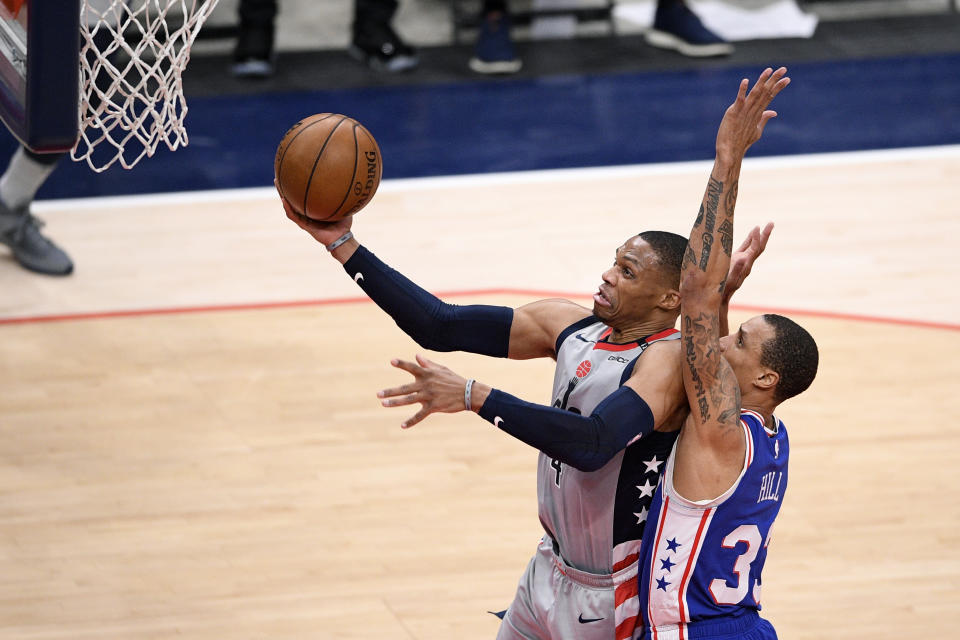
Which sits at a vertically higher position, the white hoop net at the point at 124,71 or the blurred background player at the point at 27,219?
the white hoop net at the point at 124,71

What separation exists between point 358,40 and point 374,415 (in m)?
4.71

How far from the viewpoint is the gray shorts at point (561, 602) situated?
3057 millimetres

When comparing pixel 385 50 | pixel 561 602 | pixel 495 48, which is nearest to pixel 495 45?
pixel 495 48

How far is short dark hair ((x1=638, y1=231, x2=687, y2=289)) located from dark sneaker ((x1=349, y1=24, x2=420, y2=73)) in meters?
6.52

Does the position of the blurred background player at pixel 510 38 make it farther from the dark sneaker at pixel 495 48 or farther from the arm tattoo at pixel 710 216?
the arm tattoo at pixel 710 216

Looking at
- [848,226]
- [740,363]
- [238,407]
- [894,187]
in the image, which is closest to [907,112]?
[894,187]

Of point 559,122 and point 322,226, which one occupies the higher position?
point 322,226

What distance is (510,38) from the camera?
9.59 meters

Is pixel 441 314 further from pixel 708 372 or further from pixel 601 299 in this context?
pixel 708 372

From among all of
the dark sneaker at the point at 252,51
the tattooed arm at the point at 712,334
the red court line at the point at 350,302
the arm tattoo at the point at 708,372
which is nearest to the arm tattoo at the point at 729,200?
the tattooed arm at the point at 712,334

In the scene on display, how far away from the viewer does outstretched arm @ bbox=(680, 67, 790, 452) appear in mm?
2699

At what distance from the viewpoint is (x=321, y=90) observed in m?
8.89

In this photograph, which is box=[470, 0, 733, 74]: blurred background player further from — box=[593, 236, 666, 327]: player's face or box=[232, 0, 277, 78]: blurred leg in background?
box=[593, 236, 666, 327]: player's face

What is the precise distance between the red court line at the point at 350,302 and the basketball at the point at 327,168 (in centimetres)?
303
